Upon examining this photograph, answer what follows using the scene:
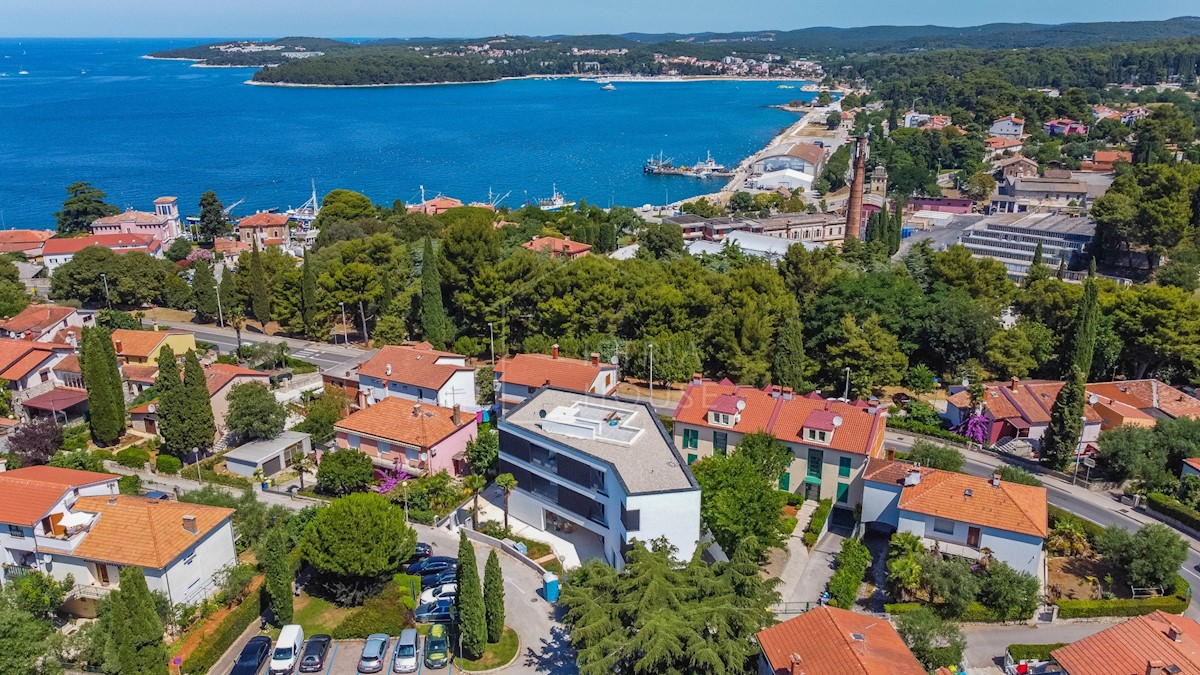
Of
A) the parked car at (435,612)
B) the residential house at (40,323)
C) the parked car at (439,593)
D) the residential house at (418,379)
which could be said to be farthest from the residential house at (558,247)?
the parked car at (435,612)

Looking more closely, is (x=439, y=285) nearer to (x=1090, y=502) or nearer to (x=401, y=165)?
(x=1090, y=502)

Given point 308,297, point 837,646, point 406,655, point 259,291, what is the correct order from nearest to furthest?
point 837,646 → point 406,655 → point 308,297 → point 259,291

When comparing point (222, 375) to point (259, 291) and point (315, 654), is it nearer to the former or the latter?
point (259, 291)

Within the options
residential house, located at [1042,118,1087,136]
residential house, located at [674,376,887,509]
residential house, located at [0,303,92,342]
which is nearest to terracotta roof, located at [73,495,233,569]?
residential house, located at [674,376,887,509]

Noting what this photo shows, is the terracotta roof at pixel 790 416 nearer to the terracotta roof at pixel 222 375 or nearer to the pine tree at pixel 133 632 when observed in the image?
the pine tree at pixel 133 632

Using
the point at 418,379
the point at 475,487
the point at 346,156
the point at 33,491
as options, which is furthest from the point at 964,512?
the point at 346,156

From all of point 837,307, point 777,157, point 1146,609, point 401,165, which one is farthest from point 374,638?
point 401,165
